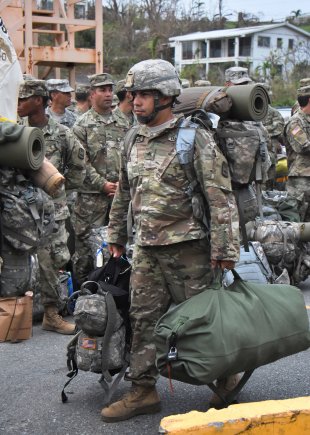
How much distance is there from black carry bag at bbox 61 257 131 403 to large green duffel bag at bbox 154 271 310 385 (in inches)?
19.3

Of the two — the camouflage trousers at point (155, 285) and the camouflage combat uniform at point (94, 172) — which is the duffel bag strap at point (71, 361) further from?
the camouflage combat uniform at point (94, 172)

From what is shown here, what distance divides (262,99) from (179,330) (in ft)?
5.29

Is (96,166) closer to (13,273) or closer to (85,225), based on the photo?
(85,225)

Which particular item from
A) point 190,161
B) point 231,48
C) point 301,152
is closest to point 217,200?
point 190,161

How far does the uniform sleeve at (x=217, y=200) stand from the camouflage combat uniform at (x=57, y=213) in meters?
2.36

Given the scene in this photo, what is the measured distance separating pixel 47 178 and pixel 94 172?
295 cm

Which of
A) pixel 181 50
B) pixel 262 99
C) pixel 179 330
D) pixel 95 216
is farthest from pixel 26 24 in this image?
pixel 181 50

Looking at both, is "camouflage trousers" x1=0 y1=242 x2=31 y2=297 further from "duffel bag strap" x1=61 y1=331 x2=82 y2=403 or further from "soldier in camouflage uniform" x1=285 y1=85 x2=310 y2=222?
"soldier in camouflage uniform" x1=285 y1=85 x2=310 y2=222

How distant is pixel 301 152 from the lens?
27.5ft

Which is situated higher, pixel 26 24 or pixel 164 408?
pixel 26 24

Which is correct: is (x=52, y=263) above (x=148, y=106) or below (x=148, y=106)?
below

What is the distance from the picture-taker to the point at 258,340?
12.8 feet

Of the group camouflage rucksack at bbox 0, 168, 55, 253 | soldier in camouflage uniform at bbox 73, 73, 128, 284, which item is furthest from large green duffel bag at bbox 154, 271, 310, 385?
soldier in camouflage uniform at bbox 73, 73, 128, 284

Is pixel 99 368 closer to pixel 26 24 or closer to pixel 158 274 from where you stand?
pixel 158 274
